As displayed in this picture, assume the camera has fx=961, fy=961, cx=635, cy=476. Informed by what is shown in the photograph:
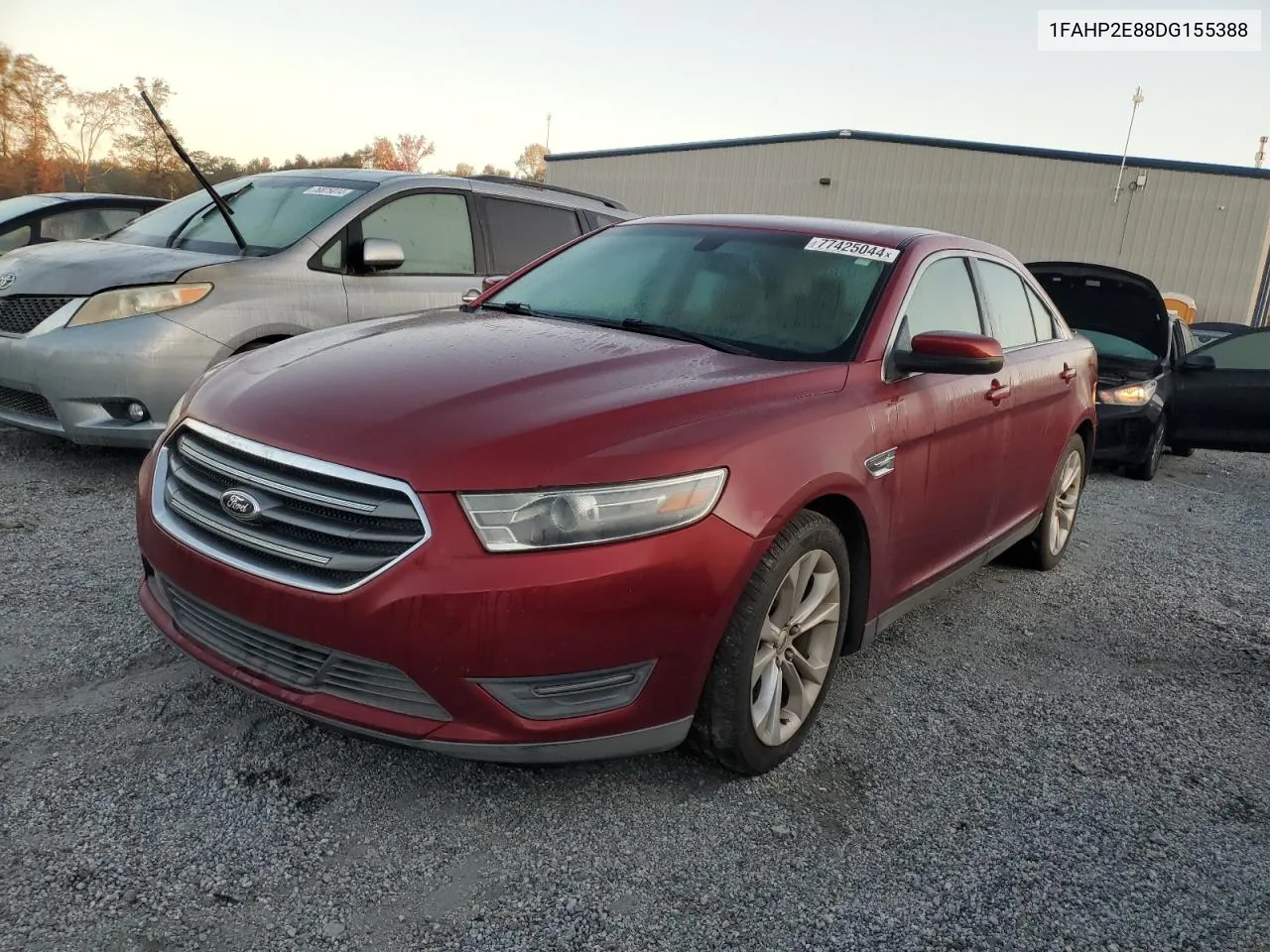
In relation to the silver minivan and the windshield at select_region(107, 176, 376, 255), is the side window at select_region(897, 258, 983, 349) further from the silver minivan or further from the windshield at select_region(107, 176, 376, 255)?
the windshield at select_region(107, 176, 376, 255)

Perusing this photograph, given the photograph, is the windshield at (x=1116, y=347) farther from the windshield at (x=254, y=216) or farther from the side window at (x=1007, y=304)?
the windshield at (x=254, y=216)

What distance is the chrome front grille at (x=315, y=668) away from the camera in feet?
7.28

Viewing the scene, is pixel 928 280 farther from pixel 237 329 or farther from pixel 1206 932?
pixel 237 329

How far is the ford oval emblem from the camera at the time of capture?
2.31 metres

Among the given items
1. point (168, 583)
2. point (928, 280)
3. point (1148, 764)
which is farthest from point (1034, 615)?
point (168, 583)

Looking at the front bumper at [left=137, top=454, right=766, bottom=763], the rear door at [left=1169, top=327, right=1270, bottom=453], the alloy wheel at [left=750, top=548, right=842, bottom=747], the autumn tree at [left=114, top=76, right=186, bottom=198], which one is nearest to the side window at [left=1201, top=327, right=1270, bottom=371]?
the rear door at [left=1169, top=327, right=1270, bottom=453]

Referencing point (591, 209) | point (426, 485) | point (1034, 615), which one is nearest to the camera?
point (426, 485)

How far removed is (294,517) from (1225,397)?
8.22 meters

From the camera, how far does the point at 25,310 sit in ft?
16.1

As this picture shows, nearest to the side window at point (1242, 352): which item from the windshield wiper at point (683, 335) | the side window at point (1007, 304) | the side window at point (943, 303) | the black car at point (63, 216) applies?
the side window at point (1007, 304)

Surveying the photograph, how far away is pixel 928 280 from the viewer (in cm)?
359

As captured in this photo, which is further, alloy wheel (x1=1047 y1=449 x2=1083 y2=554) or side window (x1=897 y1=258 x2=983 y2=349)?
alloy wheel (x1=1047 y1=449 x2=1083 y2=554)

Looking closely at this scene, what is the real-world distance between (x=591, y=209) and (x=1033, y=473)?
12.9ft

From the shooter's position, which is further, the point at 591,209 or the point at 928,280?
the point at 591,209
